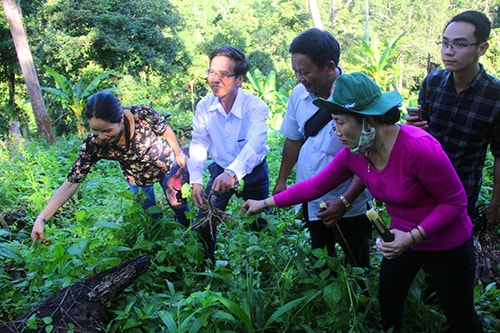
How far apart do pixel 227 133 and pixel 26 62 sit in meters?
9.20

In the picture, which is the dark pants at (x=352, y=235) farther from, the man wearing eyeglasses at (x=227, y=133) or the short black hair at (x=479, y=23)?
the short black hair at (x=479, y=23)

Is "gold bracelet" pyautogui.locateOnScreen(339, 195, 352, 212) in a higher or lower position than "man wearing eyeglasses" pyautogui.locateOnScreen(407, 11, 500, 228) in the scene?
lower

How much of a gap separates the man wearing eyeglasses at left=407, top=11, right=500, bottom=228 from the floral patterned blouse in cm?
185

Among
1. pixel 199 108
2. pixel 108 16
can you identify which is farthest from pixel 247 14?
pixel 199 108

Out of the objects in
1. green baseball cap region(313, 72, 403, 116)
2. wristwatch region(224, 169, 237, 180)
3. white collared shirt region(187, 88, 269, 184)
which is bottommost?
wristwatch region(224, 169, 237, 180)

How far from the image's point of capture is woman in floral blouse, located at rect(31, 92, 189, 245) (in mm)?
2678

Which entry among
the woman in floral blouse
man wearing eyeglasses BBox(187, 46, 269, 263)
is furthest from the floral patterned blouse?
man wearing eyeglasses BBox(187, 46, 269, 263)

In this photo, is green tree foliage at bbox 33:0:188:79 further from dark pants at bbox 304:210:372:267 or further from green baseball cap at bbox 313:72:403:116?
green baseball cap at bbox 313:72:403:116

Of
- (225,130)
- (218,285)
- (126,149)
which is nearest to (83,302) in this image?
(218,285)

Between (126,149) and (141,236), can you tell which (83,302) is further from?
(126,149)

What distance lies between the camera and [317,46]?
2107 millimetres

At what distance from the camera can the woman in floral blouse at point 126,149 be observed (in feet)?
8.79

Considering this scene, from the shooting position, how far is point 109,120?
2.70 meters

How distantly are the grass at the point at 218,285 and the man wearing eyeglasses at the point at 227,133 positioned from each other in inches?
10.8
